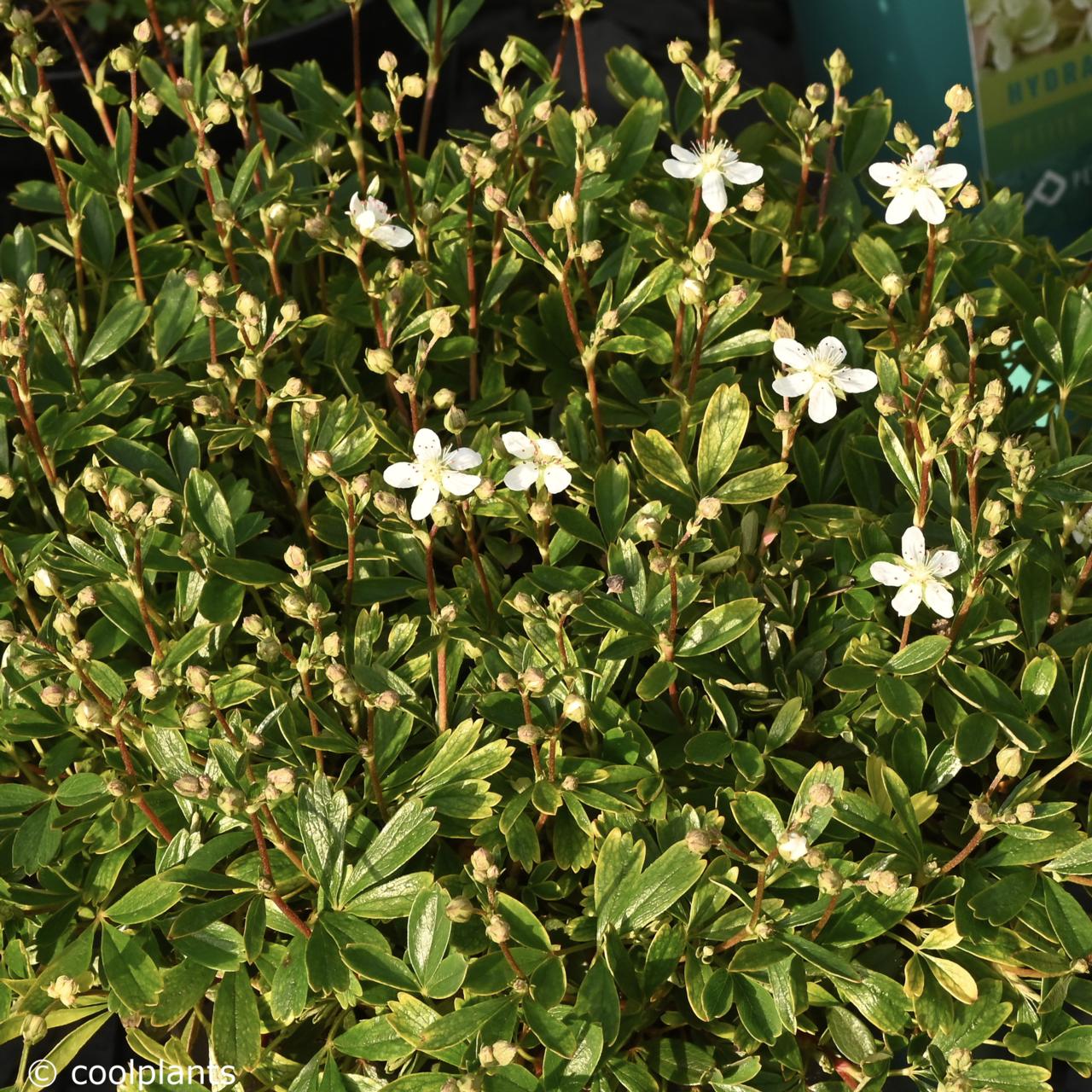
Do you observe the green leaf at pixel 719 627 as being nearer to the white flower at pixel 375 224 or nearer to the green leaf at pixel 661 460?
the green leaf at pixel 661 460

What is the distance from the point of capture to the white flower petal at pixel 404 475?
0.72 metres

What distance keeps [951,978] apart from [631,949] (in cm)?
16

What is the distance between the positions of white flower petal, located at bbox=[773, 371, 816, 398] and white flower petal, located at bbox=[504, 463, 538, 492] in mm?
149

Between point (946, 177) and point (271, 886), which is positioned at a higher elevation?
point (946, 177)

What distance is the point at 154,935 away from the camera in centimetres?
71

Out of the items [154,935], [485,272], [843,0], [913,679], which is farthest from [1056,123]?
[154,935]

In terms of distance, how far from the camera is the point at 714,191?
823 millimetres

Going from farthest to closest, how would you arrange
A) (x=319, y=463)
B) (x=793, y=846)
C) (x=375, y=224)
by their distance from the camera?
(x=375, y=224)
(x=319, y=463)
(x=793, y=846)

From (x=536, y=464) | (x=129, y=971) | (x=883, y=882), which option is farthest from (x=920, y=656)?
(x=129, y=971)

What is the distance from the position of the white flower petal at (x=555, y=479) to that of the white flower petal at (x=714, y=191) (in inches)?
8.1

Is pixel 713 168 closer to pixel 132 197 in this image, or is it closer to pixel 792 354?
pixel 792 354

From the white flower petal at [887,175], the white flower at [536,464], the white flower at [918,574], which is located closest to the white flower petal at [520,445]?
the white flower at [536,464]

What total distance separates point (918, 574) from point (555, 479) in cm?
21

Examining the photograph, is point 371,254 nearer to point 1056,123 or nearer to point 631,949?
point 631,949
